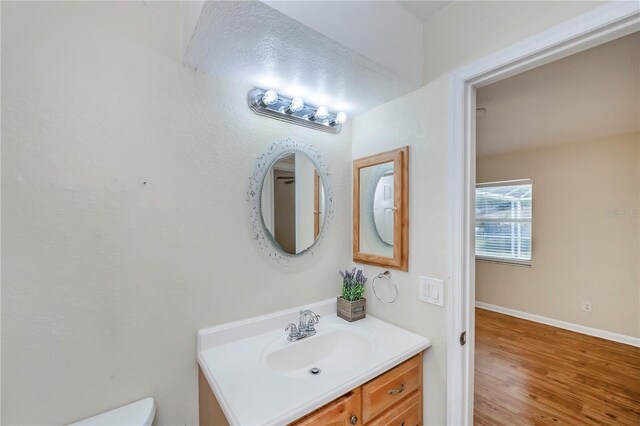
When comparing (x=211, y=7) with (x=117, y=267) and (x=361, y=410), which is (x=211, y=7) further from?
(x=361, y=410)

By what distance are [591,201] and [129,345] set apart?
15.4ft

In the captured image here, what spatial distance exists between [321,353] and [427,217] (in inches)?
35.2

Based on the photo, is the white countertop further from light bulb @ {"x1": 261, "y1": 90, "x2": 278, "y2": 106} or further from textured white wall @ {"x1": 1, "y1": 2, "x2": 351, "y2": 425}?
light bulb @ {"x1": 261, "y1": 90, "x2": 278, "y2": 106}

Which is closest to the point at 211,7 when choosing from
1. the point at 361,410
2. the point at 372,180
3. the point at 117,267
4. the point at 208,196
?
the point at 208,196

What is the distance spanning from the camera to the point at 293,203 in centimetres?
145

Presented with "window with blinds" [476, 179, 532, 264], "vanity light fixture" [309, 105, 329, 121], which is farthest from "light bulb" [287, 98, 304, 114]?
"window with blinds" [476, 179, 532, 264]

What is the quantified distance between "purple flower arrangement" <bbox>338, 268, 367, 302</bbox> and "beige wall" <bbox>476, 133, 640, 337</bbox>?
343 centimetres

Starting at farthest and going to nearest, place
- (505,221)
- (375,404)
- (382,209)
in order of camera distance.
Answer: (505,221) → (382,209) → (375,404)

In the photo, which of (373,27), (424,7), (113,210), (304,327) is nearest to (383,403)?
(304,327)

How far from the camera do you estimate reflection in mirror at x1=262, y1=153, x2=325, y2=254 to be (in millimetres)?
1365

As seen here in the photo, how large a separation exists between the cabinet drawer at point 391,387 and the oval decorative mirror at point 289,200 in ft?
2.33

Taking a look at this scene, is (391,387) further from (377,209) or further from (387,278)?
(377,209)

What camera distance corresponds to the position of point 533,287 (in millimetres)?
3623

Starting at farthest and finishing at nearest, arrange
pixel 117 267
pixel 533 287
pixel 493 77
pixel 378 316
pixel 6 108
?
pixel 533 287, pixel 378 316, pixel 493 77, pixel 117 267, pixel 6 108
